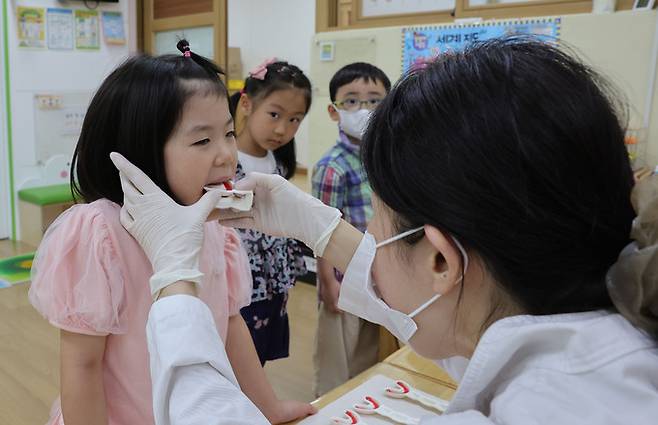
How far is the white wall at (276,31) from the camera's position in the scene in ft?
22.4

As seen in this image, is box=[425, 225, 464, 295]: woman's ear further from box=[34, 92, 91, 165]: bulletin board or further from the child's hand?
box=[34, 92, 91, 165]: bulletin board

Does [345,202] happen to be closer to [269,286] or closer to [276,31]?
[269,286]

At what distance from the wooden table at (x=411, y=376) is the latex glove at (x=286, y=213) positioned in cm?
30

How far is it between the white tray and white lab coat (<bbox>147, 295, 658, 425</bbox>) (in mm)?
384

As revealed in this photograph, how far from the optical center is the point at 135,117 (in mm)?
Answer: 1045

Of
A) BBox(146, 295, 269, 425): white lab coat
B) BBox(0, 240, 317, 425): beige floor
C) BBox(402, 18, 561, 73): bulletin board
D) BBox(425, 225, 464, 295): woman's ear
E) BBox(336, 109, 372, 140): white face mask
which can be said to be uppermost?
BBox(402, 18, 561, 73): bulletin board

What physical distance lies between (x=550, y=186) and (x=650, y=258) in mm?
114

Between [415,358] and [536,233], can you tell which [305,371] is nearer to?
[415,358]

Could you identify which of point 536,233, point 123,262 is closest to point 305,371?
point 123,262

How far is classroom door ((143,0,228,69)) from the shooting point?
4309 mm

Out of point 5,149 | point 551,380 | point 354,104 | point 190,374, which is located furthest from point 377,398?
point 5,149

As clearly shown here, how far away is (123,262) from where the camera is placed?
1.04 metres

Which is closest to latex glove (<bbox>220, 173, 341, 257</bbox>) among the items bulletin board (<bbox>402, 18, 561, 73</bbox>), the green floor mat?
bulletin board (<bbox>402, 18, 561, 73</bbox>)

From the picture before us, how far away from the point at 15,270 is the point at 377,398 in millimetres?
3666
